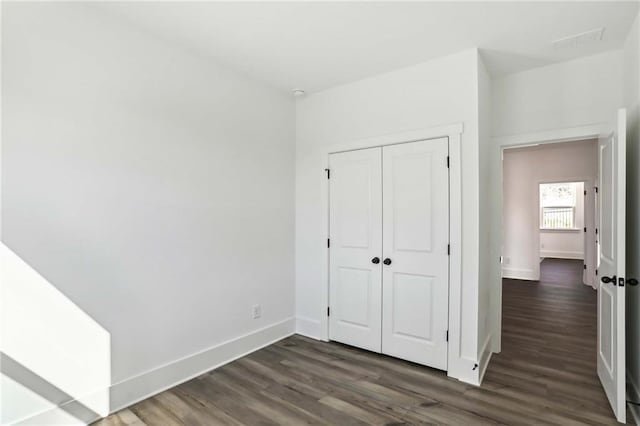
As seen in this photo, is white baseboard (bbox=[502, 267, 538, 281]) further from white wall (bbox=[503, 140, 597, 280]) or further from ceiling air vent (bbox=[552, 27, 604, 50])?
ceiling air vent (bbox=[552, 27, 604, 50])

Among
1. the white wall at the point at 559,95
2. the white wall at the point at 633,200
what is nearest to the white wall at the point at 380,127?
the white wall at the point at 559,95

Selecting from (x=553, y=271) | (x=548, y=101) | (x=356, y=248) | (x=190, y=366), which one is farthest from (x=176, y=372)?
(x=553, y=271)

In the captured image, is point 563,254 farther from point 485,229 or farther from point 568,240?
point 485,229

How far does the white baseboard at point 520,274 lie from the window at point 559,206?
194 inches

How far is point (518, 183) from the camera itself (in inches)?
290

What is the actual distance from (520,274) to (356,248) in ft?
18.3

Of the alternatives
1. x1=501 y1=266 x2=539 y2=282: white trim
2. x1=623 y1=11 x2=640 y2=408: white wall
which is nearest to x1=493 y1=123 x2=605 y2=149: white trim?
x1=623 y1=11 x2=640 y2=408: white wall

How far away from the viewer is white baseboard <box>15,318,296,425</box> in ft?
6.86

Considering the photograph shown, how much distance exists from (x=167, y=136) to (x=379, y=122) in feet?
6.77

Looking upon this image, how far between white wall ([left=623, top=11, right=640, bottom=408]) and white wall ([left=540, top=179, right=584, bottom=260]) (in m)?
9.58

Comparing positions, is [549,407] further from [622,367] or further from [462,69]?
[462,69]

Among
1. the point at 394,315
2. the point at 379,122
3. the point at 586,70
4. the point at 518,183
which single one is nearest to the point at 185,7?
the point at 379,122

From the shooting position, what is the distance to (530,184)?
7.23 meters

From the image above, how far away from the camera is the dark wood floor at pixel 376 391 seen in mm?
2275
